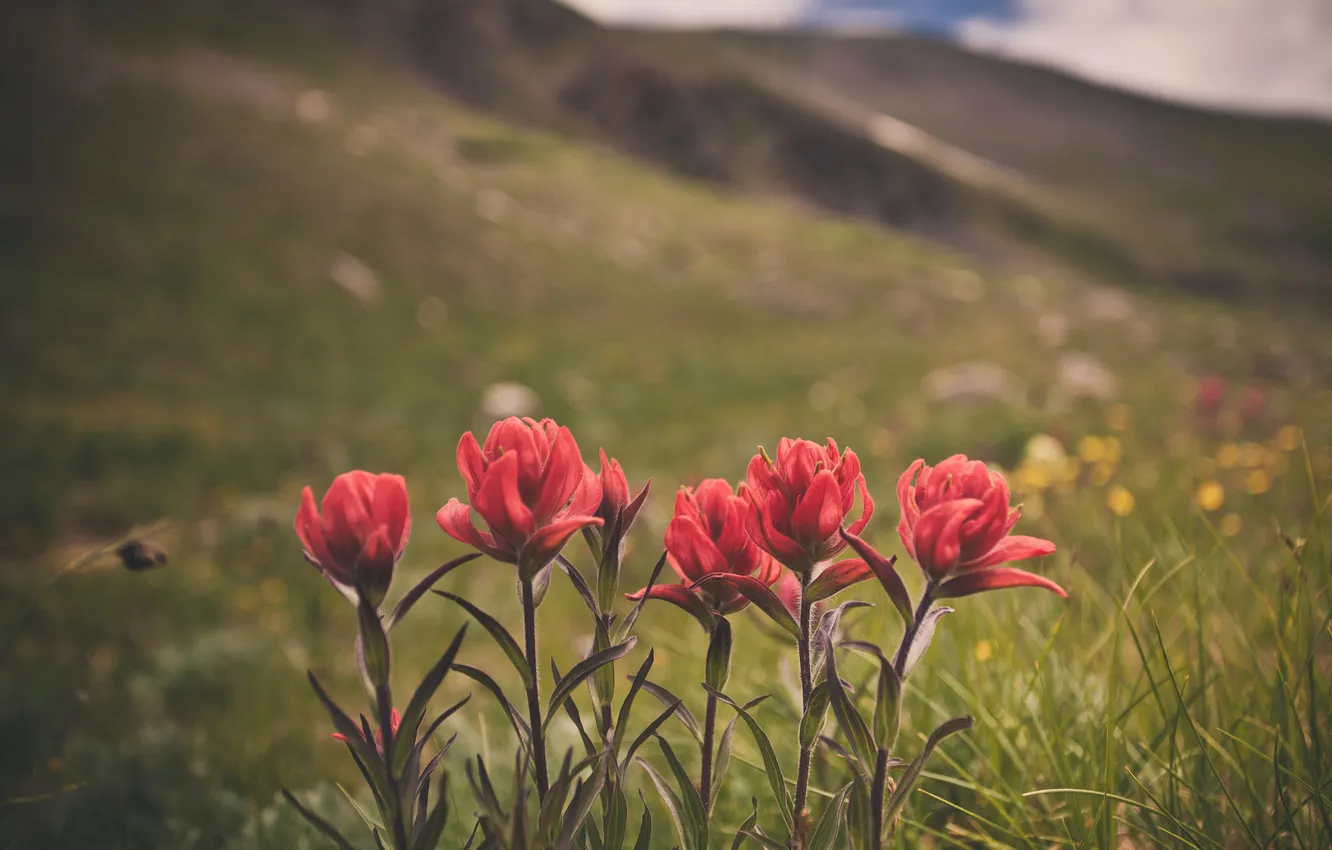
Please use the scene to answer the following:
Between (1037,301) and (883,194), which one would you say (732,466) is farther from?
(883,194)

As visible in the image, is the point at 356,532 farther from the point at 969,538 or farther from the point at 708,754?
the point at 969,538

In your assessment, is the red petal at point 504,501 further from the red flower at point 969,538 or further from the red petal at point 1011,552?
the red petal at point 1011,552

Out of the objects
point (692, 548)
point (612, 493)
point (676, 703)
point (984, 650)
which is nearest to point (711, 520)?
point (692, 548)

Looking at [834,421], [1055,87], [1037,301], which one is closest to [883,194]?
[1037,301]

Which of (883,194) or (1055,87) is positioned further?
(1055,87)

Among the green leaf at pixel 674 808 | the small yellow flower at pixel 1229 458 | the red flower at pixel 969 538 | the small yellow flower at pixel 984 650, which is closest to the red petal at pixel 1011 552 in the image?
the red flower at pixel 969 538

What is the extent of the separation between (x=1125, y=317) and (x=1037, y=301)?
2.21 metres

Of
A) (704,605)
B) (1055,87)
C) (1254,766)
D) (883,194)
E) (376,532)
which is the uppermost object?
(1055,87)

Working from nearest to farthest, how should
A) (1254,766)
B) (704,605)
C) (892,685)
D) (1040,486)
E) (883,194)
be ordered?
(892,685) < (704,605) < (1254,766) < (1040,486) < (883,194)

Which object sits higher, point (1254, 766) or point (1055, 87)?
point (1055, 87)

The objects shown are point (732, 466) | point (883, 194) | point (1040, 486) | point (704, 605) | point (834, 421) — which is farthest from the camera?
point (883, 194)

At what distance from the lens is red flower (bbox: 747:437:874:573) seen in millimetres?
1116

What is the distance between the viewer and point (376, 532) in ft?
3.38

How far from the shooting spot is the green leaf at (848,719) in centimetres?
101
